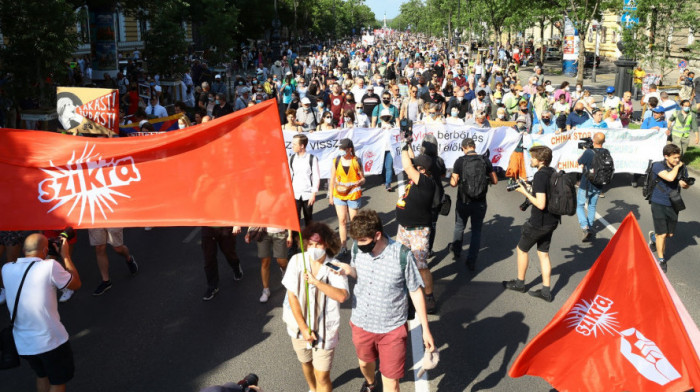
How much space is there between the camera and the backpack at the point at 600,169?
29.5ft

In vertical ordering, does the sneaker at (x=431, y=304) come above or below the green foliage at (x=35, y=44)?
below

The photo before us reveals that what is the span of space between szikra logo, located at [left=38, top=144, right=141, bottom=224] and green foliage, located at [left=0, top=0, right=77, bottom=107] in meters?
10.8

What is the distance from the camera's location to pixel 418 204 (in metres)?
6.52

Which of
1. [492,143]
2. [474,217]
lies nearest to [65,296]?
[474,217]

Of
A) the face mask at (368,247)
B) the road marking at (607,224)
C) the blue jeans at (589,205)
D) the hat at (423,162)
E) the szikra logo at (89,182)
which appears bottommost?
the road marking at (607,224)

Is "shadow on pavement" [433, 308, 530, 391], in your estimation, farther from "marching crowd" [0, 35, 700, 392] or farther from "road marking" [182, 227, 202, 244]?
"road marking" [182, 227, 202, 244]

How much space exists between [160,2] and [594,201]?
16103 millimetres

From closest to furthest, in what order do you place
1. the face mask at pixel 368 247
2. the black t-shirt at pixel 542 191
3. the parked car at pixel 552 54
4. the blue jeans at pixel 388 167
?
the face mask at pixel 368 247
the black t-shirt at pixel 542 191
the blue jeans at pixel 388 167
the parked car at pixel 552 54

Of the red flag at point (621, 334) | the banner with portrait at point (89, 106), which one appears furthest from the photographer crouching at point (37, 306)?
the banner with portrait at point (89, 106)

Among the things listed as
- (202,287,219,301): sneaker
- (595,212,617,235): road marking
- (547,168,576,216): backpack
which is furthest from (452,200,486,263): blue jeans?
(202,287,219,301): sneaker

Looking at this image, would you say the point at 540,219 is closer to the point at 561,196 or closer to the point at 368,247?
the point at 561,196

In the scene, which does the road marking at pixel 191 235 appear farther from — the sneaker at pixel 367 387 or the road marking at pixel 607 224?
the road marking at pixel 607 224

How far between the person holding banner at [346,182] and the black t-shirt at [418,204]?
167cm

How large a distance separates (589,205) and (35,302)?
24.6 ft
